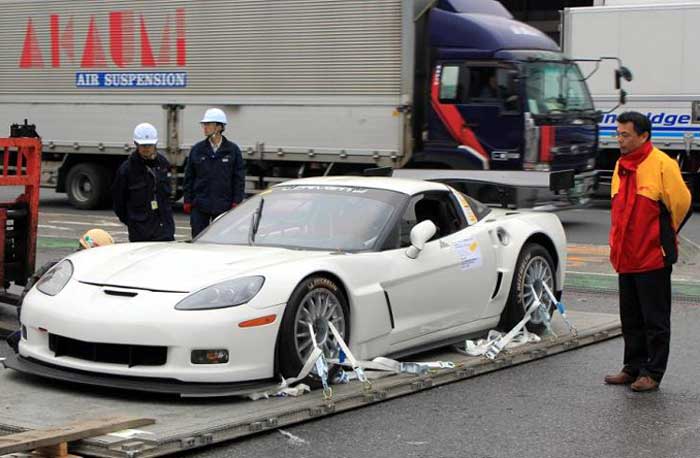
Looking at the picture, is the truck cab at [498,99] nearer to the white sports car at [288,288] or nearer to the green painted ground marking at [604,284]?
the green painted ground marking at [604,284]

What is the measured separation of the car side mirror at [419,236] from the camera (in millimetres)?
7828

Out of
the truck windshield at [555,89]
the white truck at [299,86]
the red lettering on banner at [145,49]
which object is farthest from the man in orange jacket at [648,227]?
the red lettering on banner at [145,49]

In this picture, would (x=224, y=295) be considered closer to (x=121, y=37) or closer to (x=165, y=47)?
(x=165, y=47)

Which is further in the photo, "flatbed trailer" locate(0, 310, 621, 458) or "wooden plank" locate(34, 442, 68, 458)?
"flatbed trailer" locate(0, 310, 621, 458)

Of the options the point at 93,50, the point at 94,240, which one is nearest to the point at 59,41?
the point at 93,50

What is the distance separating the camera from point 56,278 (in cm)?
734

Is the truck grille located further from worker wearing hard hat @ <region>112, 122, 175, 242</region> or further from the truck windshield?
the truck windshield

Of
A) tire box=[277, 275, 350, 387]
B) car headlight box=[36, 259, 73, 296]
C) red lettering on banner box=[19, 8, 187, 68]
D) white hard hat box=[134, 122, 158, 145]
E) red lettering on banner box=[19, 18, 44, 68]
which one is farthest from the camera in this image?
red lettering on banner box=[19, 18, 44, 68]

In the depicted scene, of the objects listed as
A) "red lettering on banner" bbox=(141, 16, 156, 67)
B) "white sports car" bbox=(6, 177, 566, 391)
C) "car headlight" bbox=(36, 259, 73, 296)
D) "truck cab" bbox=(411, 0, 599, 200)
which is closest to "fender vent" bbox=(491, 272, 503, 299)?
"white sports car" bbox=(6, 177, 566, 391)

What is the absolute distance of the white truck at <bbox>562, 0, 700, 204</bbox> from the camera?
2231 cm

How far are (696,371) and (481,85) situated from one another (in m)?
10.7

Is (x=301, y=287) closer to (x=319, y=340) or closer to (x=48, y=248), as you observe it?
(x=319, y=340)

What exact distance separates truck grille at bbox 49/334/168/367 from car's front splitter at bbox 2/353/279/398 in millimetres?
89

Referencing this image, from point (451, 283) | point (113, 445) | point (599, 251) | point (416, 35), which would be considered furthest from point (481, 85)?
point (113, 445)
